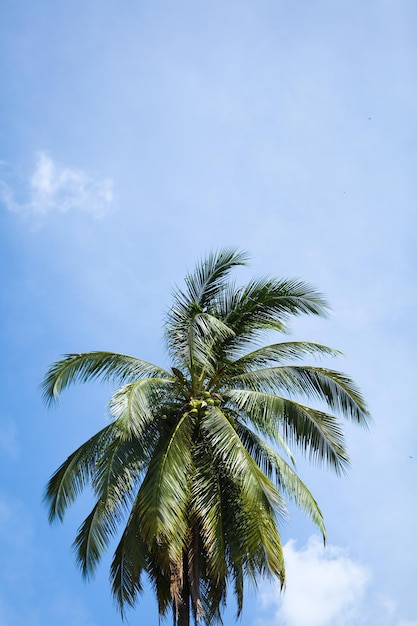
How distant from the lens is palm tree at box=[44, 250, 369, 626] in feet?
46.4

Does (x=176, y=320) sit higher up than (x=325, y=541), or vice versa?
→ (x=176, y=320)

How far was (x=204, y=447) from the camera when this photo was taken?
50.6ft

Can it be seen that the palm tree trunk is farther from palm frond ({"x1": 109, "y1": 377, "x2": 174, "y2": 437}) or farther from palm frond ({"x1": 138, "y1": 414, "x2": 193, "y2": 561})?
palm frond ({"x1": 109, "y1": 377, "x2": 174, "y2": 437})

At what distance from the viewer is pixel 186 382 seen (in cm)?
1612

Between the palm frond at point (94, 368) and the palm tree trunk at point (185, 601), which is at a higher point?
the palm frond at point (94, 368)

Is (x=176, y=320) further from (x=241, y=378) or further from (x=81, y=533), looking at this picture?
(x=81, y=533)

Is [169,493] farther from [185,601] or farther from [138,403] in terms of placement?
[185,601]

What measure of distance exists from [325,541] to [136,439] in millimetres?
3984

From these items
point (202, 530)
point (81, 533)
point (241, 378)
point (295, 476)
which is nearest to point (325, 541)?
point (295, 476)

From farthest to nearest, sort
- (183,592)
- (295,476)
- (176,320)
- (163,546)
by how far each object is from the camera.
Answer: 1. (176,320)
2. (295,476)
3. (183,592)
4. (163,546)

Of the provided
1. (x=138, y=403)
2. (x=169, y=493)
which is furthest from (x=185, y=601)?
(x=138, y=403)

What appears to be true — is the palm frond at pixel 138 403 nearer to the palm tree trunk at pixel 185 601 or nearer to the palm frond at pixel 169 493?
the palm frond at pixel 169 493

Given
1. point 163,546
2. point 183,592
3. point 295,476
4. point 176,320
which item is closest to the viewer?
point 163,546

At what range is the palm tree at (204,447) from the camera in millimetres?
14141
